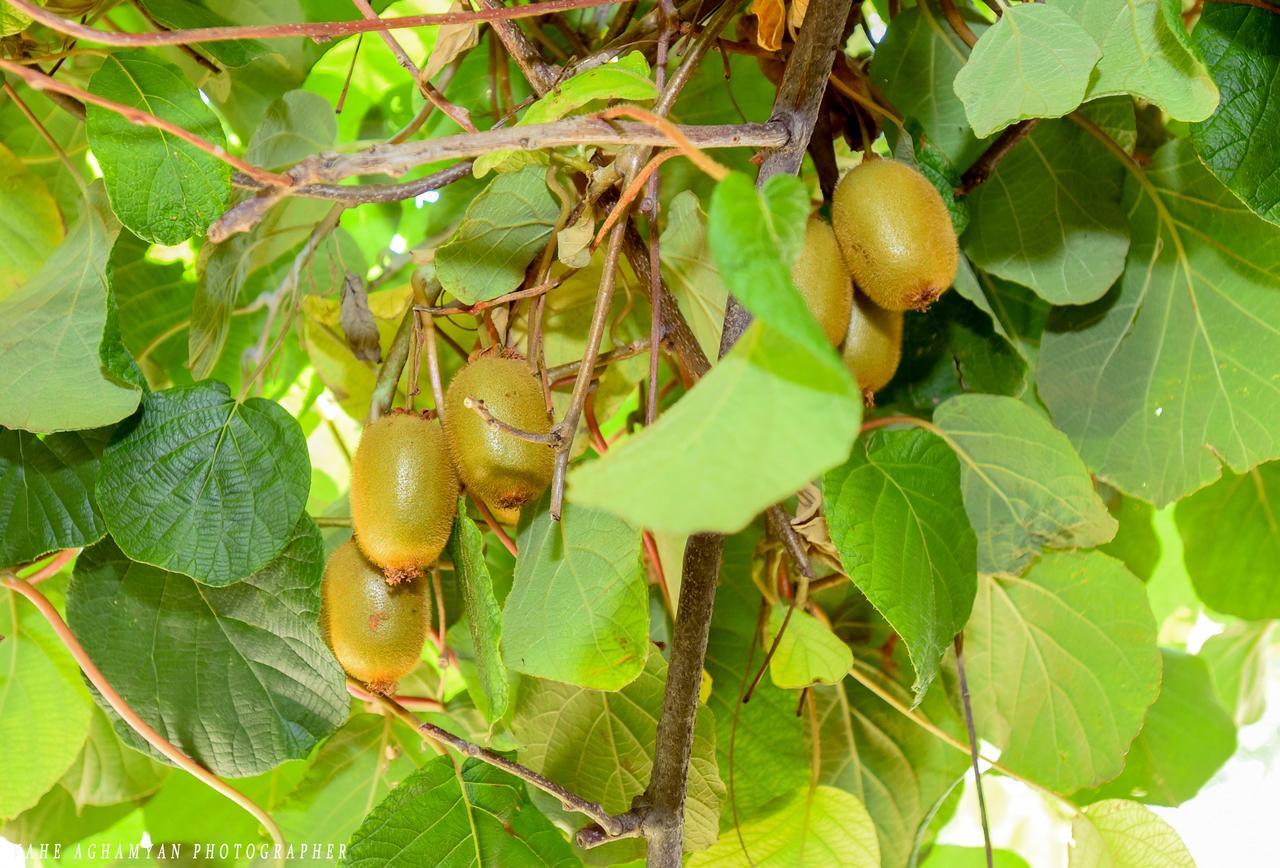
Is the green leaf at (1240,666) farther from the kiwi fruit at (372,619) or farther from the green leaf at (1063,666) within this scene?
the kiwi fruit at (372,619)

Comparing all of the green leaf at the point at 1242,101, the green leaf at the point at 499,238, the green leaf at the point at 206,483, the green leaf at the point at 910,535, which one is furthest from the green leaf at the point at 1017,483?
the green leaf at the point at 206,483

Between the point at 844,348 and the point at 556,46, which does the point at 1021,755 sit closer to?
the point at 844,348

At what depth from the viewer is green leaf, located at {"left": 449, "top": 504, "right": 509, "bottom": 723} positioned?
18.8 inches

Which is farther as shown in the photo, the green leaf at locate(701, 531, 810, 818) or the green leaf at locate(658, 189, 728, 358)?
the green leaf at locate(701, 531, 810, 818)

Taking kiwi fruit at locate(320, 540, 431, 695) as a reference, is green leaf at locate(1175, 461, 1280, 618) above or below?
below

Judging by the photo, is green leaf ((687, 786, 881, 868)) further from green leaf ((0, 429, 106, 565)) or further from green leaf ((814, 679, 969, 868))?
green leaf ((0, 429, 106, 565))

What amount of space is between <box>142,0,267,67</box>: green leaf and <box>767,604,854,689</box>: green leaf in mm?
472

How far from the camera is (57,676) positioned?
715mm

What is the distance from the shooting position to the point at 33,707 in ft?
2.34

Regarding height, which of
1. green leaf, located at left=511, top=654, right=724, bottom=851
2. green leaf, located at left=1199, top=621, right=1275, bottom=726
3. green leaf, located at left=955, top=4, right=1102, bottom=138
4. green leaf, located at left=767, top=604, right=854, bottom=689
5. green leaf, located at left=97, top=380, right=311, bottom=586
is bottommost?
green leaf, located at left=1199, top=621, right=1275, bottom=726

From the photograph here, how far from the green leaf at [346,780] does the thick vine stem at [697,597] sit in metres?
0.26

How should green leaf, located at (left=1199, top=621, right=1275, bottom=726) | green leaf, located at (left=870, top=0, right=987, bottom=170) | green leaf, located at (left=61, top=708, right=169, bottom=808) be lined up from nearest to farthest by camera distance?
green leaf, located at (left=870, top=0, right=987, bottom=170)
green leaf, located at (left=61, top=708, right=169, bottom=808)
green leaf, located at (left=1199, top=621, right=1275, bottom=726)

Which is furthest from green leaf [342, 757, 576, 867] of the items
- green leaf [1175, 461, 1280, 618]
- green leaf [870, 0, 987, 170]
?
green leaf [1175, 461, 1280, 618]

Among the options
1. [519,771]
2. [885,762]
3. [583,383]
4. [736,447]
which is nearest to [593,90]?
[583,383]
